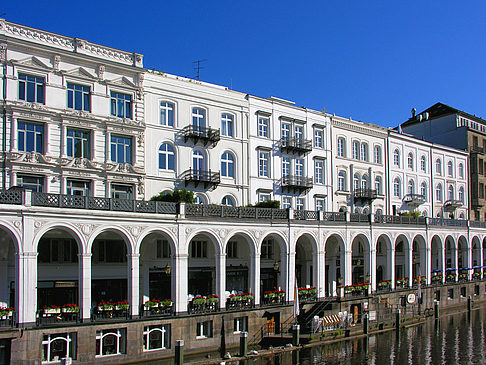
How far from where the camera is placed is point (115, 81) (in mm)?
37812

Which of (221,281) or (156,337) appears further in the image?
(221,281)

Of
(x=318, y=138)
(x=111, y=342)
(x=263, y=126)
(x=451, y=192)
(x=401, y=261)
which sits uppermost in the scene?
(x=263, y=126)

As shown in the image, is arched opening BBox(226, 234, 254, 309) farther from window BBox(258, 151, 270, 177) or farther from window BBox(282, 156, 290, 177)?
window BBox(282, 156, 290, 177)

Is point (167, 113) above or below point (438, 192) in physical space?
above

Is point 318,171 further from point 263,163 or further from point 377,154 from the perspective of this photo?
point 377,154

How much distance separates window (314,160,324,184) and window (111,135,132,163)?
20387 millimetres

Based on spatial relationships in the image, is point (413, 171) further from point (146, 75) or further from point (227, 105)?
point (146, 75)

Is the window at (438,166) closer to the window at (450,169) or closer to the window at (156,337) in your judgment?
the window at (450,169)

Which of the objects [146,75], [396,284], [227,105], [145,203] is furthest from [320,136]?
[145,203]

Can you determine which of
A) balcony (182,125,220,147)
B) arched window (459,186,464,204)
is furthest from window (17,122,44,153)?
arched window (459,186,464,204)

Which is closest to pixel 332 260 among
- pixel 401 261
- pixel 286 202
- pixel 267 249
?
pixel 286 202

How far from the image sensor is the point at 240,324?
36.0 meters

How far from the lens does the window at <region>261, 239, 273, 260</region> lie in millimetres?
45594

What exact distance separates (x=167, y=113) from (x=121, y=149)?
16.9 ft
